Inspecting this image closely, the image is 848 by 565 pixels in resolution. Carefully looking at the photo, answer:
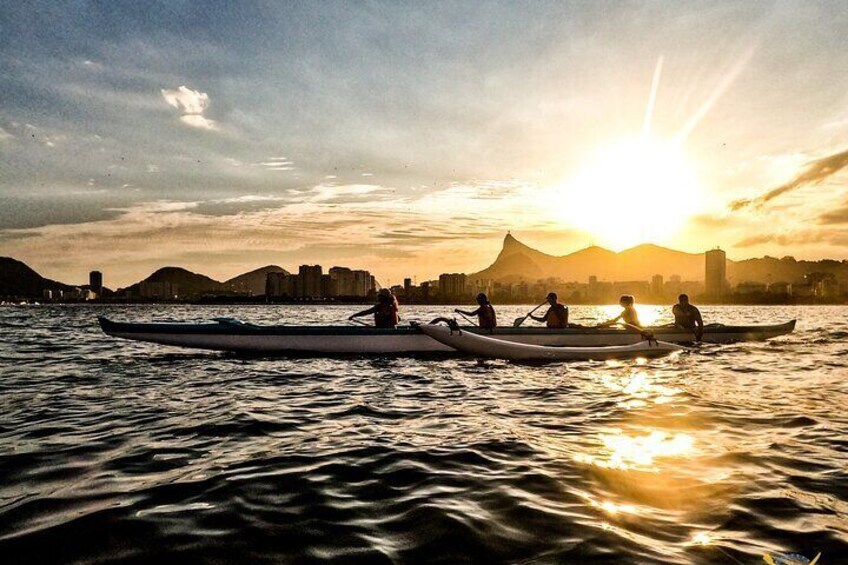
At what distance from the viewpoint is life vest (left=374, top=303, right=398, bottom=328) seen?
1830 centimetres

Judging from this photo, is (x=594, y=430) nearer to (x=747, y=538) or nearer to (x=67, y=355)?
(x=747, y=538)

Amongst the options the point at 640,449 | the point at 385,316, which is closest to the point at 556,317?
the point at 385,316

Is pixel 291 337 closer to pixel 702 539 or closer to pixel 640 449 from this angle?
pixel 640 449

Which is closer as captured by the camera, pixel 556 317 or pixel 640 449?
pixel 640 449

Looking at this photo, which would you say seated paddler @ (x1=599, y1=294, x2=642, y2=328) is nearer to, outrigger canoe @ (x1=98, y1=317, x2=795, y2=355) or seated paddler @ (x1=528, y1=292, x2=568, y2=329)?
seated paddler @ (x1=528, y1=292, x2=568, y2=329)

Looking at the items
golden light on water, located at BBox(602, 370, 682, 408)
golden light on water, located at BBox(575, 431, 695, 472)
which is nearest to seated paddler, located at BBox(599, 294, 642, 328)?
golden light on water, located at BBox(602, 370, 682, 408)

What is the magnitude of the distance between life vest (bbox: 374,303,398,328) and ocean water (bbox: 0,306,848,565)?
20.0 ft

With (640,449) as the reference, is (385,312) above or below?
above

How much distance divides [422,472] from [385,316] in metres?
12.5

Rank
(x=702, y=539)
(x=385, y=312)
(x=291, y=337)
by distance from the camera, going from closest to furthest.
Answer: (x=702, y=539)
(x=291, y=337)
(x=385, y=312)

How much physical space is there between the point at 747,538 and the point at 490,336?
45.7 feet

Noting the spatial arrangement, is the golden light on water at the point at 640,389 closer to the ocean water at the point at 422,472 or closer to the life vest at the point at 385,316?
the ocean water at the point at 422,472

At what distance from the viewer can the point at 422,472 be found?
5945 millimetres

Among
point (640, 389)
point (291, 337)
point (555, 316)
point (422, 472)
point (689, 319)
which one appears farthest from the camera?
point (689, 319)
